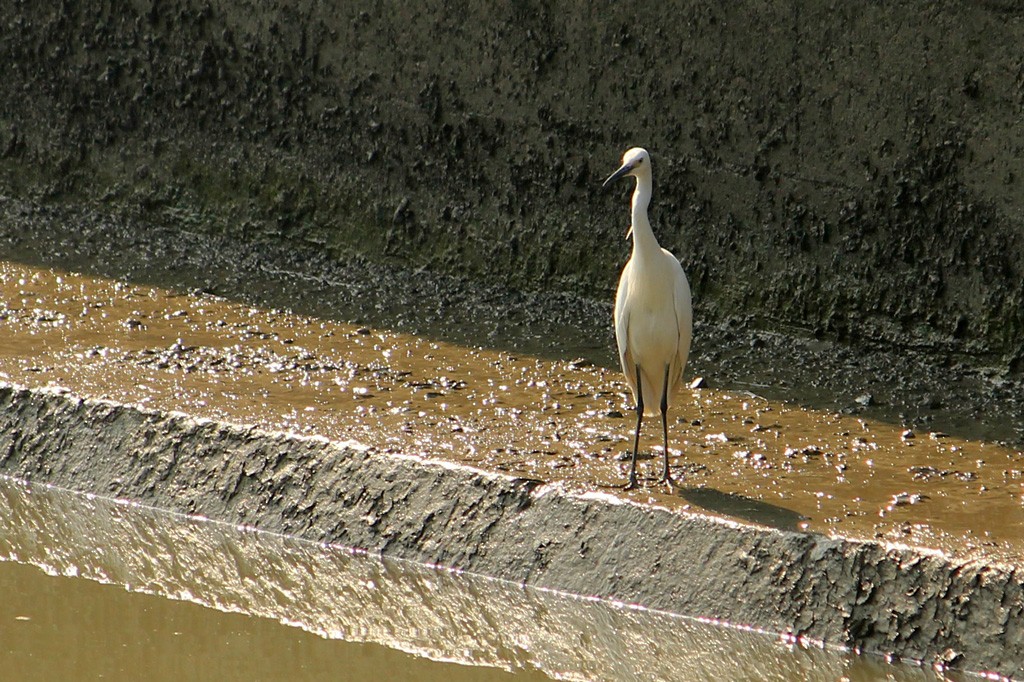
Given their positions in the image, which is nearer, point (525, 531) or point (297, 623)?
point (297, 623)

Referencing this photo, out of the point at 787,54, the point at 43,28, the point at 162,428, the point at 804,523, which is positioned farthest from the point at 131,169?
the point at 804,523

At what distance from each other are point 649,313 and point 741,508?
2.33ft

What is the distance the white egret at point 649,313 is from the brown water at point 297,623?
0.66 m

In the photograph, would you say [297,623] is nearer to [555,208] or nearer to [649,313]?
[649,313]

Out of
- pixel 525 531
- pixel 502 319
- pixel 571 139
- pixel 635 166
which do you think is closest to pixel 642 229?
pixel 635 166

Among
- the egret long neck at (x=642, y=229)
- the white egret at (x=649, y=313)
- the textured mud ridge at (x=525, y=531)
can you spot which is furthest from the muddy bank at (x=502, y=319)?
the textured mud ridge at (x=525, y=531)

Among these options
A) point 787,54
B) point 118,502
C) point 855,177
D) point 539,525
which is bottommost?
point 118,502

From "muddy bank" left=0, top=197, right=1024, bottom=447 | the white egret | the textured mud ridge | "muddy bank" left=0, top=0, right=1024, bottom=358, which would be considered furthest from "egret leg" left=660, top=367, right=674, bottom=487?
"muddy bank" left=0, top=0, right=1024, bottom=358

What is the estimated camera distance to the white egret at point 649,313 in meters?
4.32

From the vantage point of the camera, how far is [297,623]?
156 inches

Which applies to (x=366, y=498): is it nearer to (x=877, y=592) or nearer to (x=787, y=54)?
(x=877, y=592)

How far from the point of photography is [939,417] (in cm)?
486

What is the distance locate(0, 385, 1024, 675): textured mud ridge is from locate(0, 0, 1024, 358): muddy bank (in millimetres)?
1956

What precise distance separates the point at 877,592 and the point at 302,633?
1505 millimetres
